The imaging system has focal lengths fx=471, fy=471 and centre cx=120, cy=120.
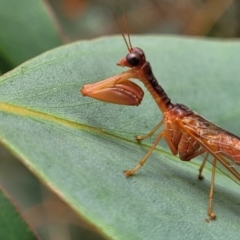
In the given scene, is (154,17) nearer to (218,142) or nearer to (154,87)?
(154,87)

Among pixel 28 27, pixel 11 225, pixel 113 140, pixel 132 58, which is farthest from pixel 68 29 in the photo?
pixel 11 225

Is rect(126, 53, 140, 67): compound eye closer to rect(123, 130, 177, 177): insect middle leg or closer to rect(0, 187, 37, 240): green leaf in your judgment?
rect(123, 130, 177, 177): insect middle leg

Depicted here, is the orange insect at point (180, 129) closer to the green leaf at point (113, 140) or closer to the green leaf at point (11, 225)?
the green leaf at point (113, 140)

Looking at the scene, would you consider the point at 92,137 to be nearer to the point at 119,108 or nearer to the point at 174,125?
the point at 119,108

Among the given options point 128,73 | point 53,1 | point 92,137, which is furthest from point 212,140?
point 53,1

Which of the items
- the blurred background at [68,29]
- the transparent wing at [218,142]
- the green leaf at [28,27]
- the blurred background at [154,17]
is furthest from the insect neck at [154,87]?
the blurred background at [154,17]

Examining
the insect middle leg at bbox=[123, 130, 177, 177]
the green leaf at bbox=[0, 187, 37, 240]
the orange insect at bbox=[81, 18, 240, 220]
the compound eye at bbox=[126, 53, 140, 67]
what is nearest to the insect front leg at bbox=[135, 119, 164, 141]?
the orange insect at bbox=[81, 18, 240, 220]
